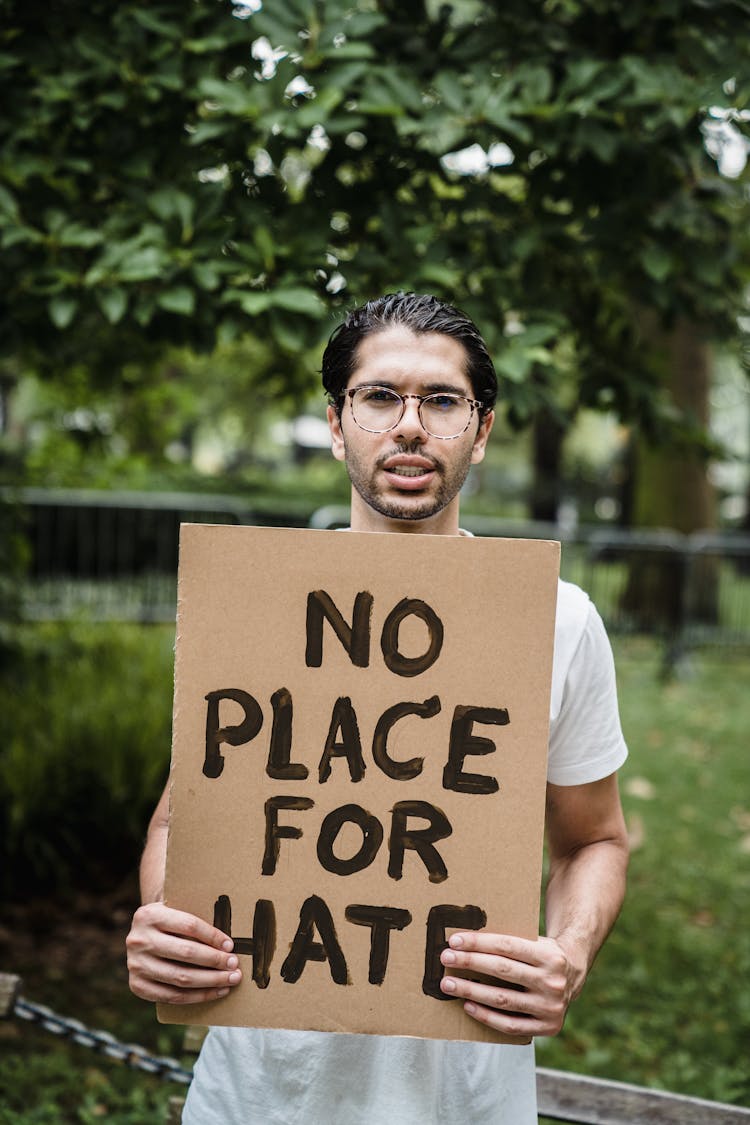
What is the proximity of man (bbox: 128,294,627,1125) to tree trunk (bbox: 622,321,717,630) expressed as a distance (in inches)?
331

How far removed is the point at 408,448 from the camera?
155cm

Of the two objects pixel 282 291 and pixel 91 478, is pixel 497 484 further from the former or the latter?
pixel 282 291

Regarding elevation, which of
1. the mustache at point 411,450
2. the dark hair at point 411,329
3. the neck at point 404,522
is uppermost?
the dark hair at point 411,329

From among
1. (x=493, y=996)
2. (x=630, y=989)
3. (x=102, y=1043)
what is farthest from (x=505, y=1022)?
(x=630, y=989)

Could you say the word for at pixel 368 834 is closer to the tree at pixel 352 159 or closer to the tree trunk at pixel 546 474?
the tree at pixel 352 159

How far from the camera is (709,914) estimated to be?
494 centimetres

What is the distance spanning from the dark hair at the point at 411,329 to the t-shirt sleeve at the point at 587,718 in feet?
1.29

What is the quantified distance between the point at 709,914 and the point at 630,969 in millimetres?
730

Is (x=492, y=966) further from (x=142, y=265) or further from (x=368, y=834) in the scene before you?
(x=142, y=265)

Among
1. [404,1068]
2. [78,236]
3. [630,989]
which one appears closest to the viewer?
[404,1068]

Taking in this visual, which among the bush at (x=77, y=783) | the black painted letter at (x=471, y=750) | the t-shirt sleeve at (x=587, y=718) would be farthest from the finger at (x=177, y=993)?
the bush at (x=77, y=783)

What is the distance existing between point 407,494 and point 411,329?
0.26m

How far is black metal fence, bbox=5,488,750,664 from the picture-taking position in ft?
32.0

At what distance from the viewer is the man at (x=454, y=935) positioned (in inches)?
55.7
